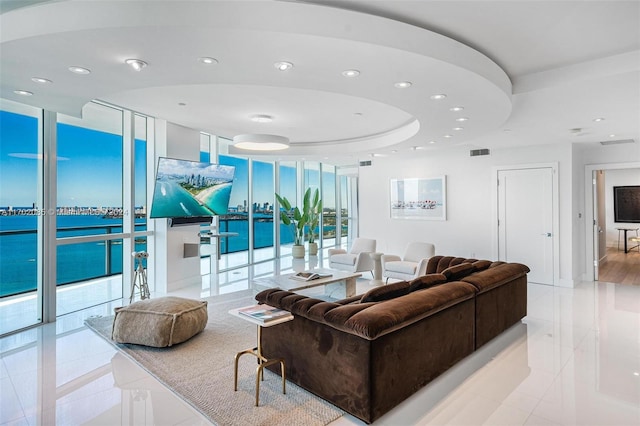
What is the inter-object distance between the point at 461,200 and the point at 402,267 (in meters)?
2.62

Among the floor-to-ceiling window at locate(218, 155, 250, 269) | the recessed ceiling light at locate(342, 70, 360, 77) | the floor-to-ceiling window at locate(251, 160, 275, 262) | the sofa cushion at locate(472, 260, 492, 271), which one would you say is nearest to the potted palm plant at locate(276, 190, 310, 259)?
the floor-to-ceiling window at locate(251, 160, 275, 262)

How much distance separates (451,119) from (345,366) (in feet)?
11.1

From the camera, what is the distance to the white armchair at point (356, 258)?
6947 millimetres

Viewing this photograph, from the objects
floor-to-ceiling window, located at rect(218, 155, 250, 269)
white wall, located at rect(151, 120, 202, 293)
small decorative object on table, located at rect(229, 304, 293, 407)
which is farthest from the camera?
floor-to-ceiling window, located at rect(218, 155, 250, 269)

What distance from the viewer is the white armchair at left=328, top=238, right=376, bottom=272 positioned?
695 cm

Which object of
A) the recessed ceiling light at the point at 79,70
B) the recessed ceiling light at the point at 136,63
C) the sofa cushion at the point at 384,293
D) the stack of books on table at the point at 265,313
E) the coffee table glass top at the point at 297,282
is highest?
the recessed ceiling light at the point at 79,70

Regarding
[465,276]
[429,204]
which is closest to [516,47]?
[465,276]

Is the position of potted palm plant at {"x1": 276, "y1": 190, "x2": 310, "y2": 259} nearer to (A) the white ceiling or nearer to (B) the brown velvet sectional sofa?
(A) the white ceiling

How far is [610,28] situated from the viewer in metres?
2.86

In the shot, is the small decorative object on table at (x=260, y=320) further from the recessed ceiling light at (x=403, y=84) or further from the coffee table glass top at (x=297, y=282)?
the recessed ceiling light at (x=403, y=84)

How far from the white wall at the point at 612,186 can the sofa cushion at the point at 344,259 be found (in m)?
8.79

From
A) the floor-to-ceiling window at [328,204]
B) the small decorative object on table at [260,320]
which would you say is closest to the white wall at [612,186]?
the floor-to-ceiling window at [328,204]

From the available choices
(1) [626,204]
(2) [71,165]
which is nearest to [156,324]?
(2) [71,165]

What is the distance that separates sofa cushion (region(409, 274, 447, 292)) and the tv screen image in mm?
4103
